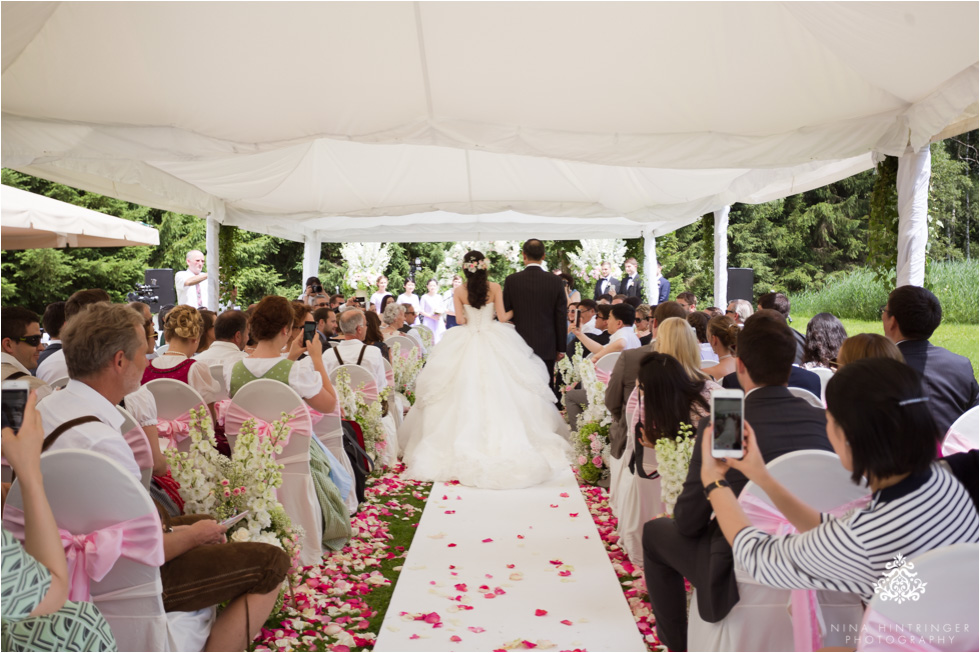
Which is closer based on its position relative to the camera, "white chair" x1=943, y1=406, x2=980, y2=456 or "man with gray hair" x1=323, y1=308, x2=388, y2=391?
"white chair" x1=943, y1=406, x2=980, y2=456

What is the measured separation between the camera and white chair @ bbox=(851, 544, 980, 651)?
1563mm

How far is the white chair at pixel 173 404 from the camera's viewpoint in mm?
3864

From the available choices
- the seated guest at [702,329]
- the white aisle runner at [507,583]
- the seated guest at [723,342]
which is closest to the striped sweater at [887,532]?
the white aisle runner at [507,583]

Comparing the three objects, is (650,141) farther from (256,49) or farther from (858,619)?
(858,619)

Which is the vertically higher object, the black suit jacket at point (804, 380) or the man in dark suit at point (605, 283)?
the man in dark suit at point (605, 283)

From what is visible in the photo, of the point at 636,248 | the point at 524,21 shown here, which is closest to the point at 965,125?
the point at 524,21

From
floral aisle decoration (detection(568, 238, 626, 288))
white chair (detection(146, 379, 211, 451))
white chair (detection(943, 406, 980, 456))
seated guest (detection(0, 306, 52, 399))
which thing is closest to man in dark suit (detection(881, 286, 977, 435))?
white chair (detection(943, 406, 980, 456))

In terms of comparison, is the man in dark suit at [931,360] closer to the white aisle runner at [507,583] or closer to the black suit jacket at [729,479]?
the black suit jacket at [729,479]

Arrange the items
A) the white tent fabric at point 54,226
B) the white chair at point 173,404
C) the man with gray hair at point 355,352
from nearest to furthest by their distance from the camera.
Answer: the white chair at point 173,404 → the man with gray hair at point 355,352 → the white tent fabric at point 54,226

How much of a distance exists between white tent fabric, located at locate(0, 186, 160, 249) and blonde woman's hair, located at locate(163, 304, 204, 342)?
438cm

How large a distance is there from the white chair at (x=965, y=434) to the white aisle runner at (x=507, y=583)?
5.01 ft

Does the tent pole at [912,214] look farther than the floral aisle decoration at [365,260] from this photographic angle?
No

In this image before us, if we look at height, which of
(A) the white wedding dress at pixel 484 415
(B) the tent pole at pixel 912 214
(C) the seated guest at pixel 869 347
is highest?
(B) the tent pole at pixel 912 214

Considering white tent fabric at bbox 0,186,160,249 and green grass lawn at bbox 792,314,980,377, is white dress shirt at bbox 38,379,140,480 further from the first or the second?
green grass lawn at bbox 792,314,980,377
